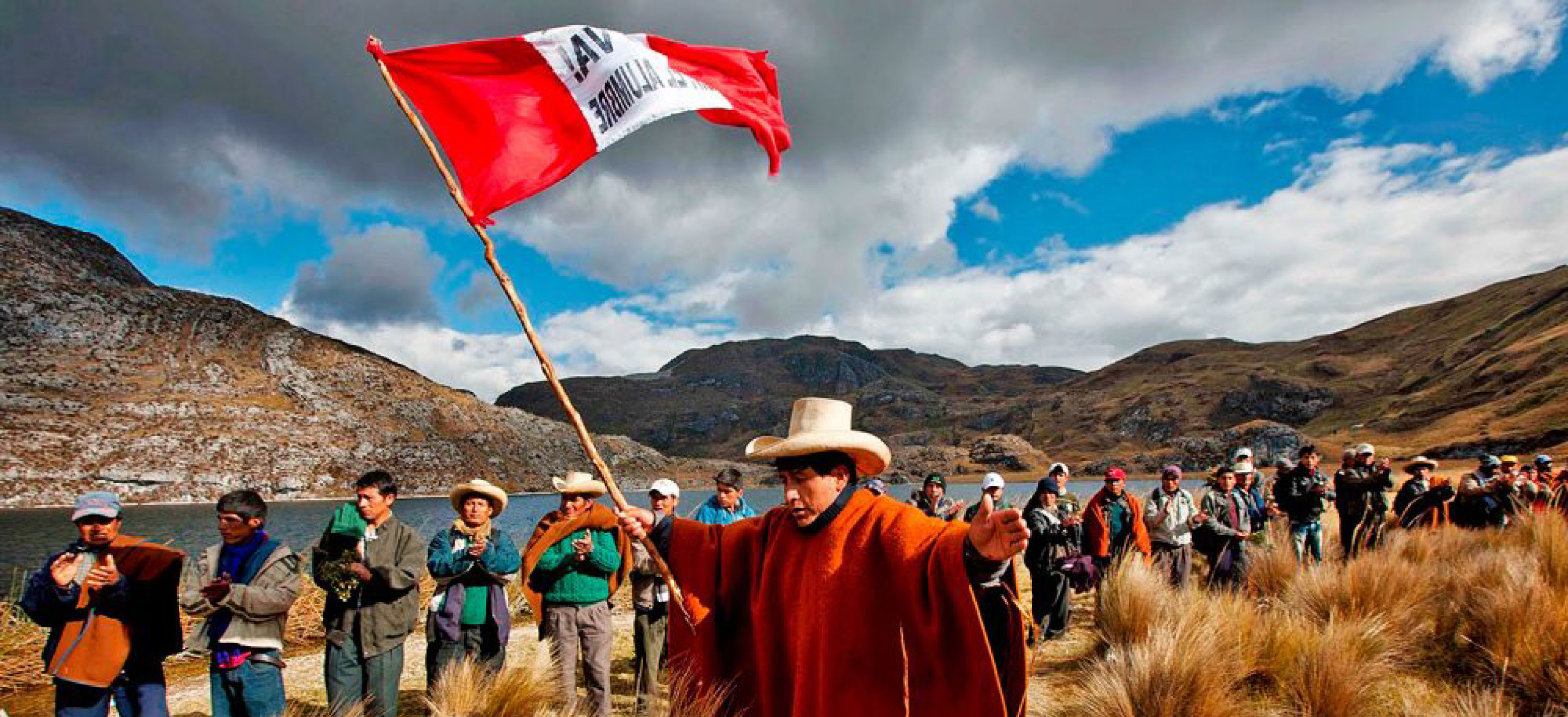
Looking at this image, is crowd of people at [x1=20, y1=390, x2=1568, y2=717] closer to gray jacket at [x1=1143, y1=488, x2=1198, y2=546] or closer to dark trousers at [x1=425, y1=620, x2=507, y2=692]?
dark trousers at [x1=425, y1=620, x2=507, y2=692]

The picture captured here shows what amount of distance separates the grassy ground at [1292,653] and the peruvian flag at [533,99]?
2.75 m

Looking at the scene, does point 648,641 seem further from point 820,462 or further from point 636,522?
point 820,462

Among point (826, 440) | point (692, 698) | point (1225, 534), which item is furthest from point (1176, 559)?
point (826, 440)

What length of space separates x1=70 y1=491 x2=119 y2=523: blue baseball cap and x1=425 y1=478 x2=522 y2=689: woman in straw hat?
181cm

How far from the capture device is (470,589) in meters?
5.40

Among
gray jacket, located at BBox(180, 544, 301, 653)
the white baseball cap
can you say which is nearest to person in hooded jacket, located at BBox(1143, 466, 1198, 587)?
the white baseball cap

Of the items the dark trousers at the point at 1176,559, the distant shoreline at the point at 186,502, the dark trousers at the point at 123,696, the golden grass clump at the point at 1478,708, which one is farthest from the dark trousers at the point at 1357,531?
the distant shoreline at the point at 186,502

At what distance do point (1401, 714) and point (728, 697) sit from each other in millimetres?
4381

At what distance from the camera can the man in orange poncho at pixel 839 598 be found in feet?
7.93

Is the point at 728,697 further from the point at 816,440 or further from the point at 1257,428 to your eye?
Result: the point at 1257,428

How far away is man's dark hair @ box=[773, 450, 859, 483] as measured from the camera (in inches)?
115

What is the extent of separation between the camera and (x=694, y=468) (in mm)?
177375

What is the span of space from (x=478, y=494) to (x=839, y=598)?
3845 mm

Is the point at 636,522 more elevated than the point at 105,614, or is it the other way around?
the point at 636,522
